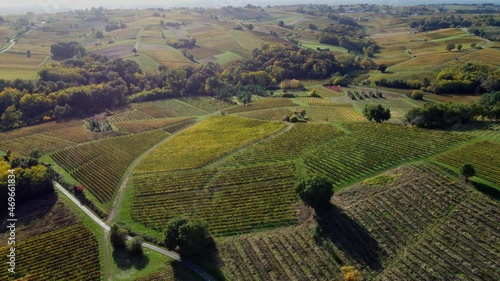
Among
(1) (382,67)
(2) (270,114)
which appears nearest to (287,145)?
(2) (270,114)

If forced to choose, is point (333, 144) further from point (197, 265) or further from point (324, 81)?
point (324, 81)

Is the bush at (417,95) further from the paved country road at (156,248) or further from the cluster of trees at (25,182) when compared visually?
the cluster of trees at (25,182)

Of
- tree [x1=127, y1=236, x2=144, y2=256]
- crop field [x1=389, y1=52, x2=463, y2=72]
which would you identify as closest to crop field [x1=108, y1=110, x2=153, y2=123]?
tree [x1=127, y1=236, x2=144, y2=256]

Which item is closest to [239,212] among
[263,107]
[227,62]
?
[263,107]

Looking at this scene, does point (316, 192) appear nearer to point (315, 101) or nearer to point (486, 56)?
point (315, 101)

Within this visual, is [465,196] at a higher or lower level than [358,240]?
higher

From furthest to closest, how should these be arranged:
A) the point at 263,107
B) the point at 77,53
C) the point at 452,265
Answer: the point at 77,53, the point at 263,107, the point at 452,265

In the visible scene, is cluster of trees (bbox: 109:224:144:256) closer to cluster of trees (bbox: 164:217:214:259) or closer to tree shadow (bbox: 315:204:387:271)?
cluster of trees (bbox: 164:217:214:259)
